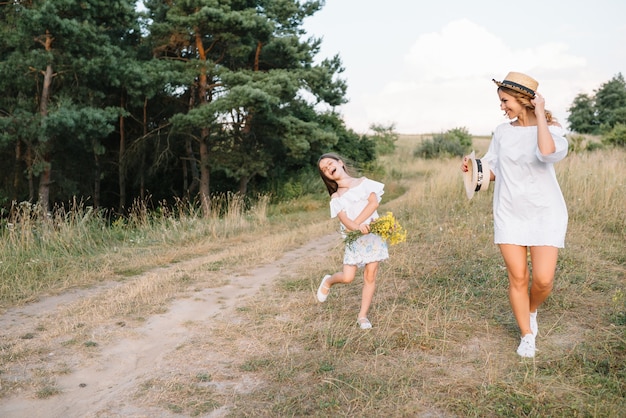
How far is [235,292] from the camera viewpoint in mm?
6430

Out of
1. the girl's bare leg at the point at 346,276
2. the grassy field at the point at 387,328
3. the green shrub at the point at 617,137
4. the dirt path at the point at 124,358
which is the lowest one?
the dirt path at the point at 124,358

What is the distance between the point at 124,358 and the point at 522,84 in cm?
→ 369

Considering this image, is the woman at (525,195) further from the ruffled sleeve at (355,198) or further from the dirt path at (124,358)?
the dirt path at (124,358)

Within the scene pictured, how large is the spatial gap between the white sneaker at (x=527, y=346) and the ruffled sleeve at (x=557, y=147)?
1354mm

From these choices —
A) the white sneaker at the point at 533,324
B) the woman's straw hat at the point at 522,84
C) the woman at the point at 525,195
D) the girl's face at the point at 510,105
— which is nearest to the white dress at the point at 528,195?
the woman at the point at 525,195

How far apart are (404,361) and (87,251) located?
645cm

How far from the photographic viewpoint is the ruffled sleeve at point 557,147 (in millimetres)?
3613

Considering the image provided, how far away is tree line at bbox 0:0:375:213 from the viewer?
14680 mm

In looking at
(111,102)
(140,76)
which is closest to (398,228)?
(140,76)

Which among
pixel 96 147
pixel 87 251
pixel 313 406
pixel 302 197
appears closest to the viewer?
pixel 313 406

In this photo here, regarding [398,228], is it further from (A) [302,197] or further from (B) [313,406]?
(A) [302,197]

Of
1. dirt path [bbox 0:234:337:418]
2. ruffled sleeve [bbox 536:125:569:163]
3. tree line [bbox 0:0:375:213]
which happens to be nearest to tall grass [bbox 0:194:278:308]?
dirt path [bbox 0:234:337:418]

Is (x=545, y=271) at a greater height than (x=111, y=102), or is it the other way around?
(x=111, y=102)

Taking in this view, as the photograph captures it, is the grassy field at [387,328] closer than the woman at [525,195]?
Yes
